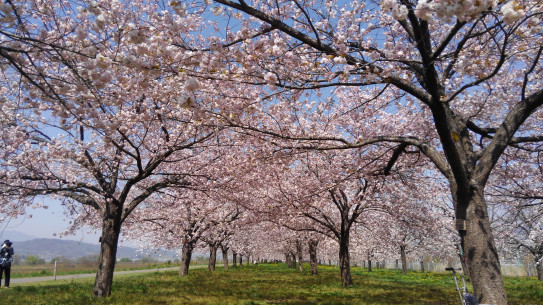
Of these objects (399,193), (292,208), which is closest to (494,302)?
(292,208)

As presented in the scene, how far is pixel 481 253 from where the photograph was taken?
5.92m

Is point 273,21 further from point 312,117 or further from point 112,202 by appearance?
point 112,202

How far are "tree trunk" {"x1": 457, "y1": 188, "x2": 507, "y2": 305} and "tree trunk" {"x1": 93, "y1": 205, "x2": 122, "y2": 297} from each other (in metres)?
9.72

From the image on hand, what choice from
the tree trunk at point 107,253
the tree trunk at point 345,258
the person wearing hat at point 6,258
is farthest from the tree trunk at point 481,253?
the person wearing hat at point 6,258

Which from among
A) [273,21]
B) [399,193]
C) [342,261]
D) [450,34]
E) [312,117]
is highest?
[312,117]

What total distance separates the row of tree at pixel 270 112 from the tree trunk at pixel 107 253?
45 mm

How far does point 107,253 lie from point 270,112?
680 centimetres

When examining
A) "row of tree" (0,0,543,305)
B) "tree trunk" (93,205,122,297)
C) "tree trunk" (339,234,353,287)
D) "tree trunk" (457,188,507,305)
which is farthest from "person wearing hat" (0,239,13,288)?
"tree trunk" (457,188,507,305)

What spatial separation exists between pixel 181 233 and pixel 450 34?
20.9 meters

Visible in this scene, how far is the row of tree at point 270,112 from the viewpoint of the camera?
494 centimetres

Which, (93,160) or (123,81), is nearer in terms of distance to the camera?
(123,81)

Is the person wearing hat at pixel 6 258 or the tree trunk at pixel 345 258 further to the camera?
the tree trunk at pixel 345 258

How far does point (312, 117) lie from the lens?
12031mm

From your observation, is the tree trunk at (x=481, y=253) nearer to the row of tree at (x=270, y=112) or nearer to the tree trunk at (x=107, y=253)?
the row of tree at (x=270, y=112)
